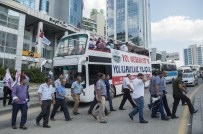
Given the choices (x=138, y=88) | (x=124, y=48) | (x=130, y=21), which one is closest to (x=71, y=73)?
(x=138, y=88)

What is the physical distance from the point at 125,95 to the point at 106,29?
109631mm

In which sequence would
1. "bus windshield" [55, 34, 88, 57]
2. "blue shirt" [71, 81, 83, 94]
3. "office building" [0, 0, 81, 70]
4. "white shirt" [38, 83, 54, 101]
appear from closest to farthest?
"white shirt" [38, 83, 54, 101] → "blue shirt" [71, 81, 83, 94] → "bus windshield" [55, 34, 88, 57] → "office building" [0, 0, 81, 70]

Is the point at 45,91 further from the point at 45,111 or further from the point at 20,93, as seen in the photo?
the point at 20,93

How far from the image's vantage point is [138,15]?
344ft

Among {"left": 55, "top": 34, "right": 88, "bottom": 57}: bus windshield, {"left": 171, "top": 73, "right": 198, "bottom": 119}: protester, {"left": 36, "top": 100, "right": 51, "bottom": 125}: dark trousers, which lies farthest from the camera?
{"left": 55, "top": 34, "right": 88, "bottom": 57}: bus windshield

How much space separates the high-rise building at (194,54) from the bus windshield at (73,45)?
133m

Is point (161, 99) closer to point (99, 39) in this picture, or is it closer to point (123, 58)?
point (99, 39)

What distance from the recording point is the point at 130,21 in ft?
357

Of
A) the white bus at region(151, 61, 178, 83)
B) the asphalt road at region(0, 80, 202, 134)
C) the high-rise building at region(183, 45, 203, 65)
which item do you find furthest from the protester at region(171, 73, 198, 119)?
the high-rise building at region(183, 45, 203, 65)

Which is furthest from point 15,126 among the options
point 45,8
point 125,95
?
point 45,8

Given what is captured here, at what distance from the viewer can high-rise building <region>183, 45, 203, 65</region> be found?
132m

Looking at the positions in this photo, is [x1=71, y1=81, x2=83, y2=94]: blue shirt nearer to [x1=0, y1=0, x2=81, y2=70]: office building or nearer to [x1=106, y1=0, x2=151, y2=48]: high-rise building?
[x1=0, y1=0, x2=81, y2=70]: office building

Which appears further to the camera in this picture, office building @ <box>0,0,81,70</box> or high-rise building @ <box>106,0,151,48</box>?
high-rise building @ <box>106,0,151,48</box>

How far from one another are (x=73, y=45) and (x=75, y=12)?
4383cm
